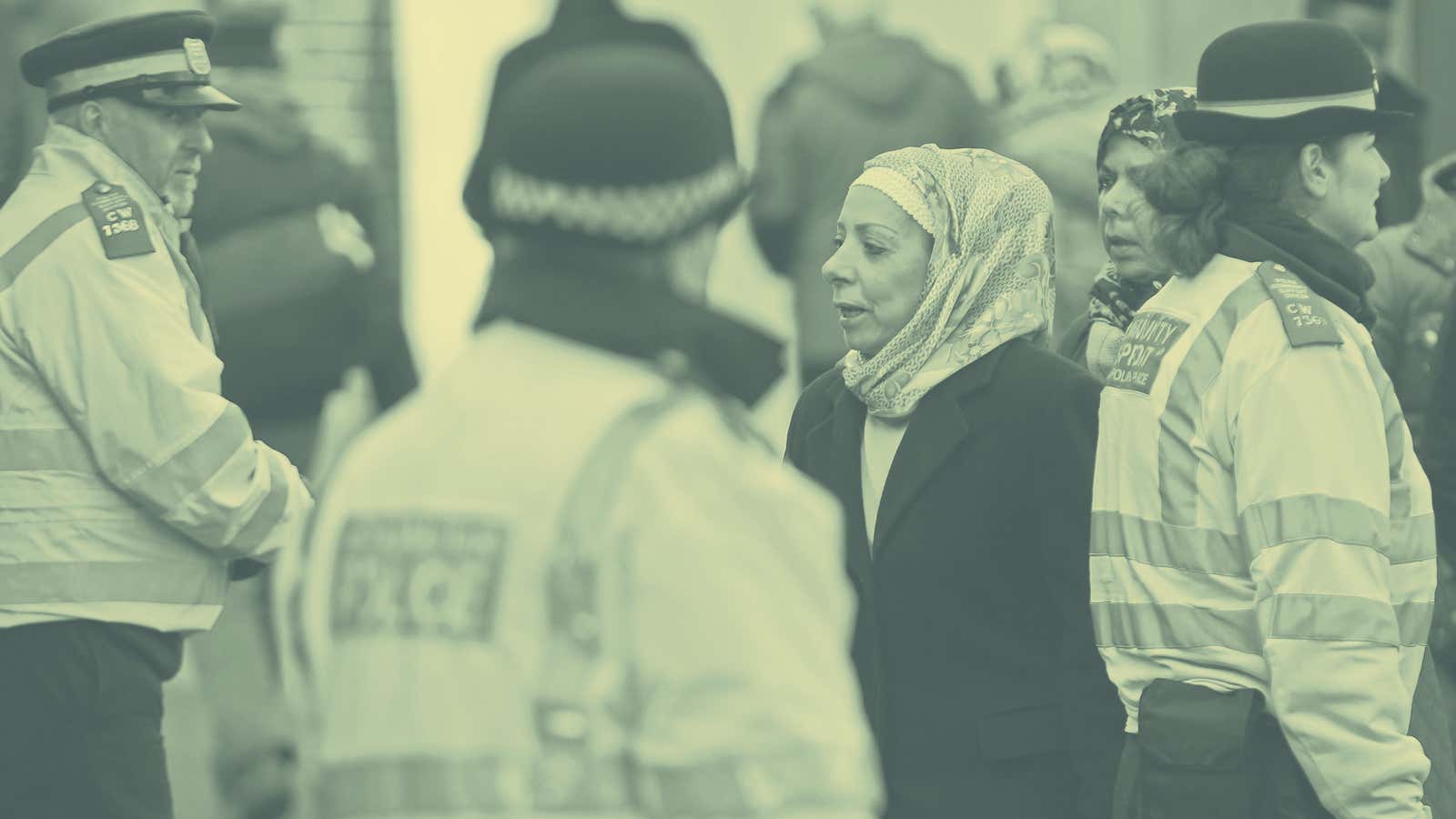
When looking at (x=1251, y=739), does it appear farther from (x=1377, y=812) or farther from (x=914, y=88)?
(x=914, y=88)

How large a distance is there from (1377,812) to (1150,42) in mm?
7970

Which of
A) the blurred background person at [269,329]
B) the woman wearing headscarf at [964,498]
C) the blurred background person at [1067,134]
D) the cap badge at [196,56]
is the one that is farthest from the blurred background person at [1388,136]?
the cap badge at [196,56]

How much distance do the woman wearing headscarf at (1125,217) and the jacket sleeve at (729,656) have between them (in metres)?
2.22

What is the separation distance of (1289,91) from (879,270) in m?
0.86

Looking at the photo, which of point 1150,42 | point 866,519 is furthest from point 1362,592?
point 1150,42

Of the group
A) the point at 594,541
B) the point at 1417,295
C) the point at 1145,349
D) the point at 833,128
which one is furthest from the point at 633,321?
the point at 833,128

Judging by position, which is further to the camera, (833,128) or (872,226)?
(833,128)

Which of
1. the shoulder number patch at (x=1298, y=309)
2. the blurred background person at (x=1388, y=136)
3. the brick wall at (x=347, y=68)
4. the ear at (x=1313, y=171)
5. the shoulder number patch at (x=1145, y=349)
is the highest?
the ear at (x=1313, y=171)

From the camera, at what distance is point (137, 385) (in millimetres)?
4418

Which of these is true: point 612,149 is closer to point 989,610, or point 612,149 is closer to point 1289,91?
point 1289,91

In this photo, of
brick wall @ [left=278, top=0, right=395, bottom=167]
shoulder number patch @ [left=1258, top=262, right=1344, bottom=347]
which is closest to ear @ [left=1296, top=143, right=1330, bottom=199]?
shoulder number patch @ [left=1258, top=262, right=1344, bottom=347]

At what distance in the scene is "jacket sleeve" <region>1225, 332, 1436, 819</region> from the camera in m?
3.20

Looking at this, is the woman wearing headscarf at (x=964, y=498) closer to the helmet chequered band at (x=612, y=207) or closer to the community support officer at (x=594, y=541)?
the community support officer at (x=594, y=541)

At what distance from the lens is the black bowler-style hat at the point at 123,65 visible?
4738 millimetres
